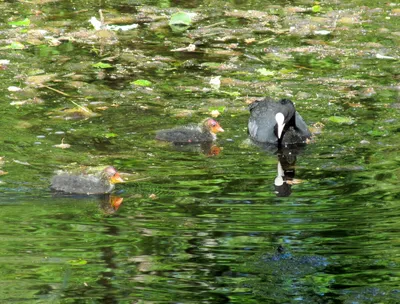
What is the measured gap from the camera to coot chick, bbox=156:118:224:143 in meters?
9.39

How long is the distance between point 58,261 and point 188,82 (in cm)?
508

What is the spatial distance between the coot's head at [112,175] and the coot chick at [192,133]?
1.53 metres

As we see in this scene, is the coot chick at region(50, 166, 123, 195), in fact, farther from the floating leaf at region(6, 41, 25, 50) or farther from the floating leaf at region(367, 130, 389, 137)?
the floating leaf at region(6, 41, 25, 50)

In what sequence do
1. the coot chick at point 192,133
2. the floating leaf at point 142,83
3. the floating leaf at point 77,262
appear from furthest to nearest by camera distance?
1. the floating leaf at point 142,83
2. the coot chick at point 192,133
3. the floating leaf at point 77,262

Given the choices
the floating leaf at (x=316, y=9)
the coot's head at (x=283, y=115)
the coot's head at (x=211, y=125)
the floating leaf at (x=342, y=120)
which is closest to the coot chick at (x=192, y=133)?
the coot's head at (x=211, y=125)

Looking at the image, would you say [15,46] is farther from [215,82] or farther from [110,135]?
[110,135]

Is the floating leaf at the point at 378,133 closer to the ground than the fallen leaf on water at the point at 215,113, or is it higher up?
closer to the ground

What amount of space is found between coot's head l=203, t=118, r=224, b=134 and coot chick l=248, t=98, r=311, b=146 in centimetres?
48

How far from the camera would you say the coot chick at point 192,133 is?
9.39 m

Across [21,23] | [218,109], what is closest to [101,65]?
[218,109]

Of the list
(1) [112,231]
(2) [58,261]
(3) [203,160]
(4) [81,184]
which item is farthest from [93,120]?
(2) [58,261]

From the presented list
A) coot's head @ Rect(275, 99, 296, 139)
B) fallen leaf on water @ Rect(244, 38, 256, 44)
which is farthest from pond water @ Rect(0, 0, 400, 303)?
coot's head @ Rect(275, 99, 296, 139)

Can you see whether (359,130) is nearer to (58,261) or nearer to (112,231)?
(112,231)

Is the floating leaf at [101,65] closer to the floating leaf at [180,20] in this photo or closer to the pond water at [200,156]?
the pond water at [200,156]
